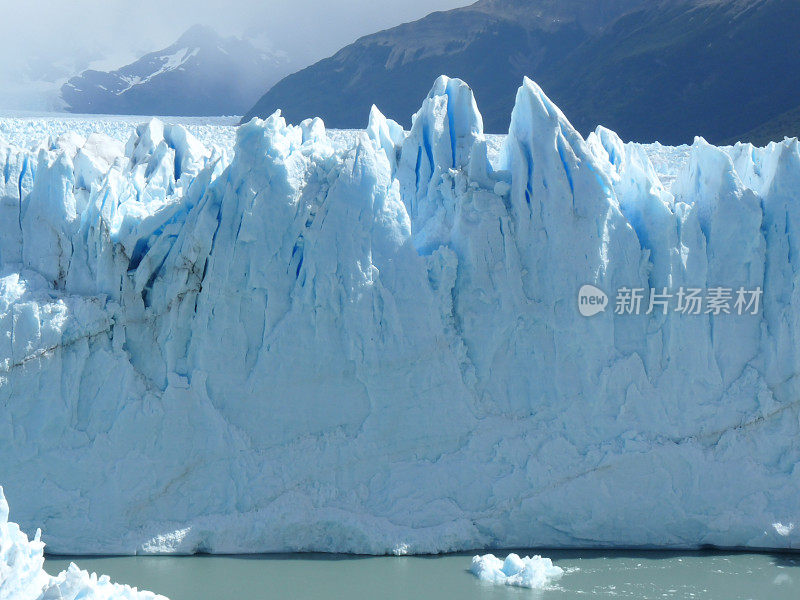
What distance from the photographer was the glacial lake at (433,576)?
23.1ft

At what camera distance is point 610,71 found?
33.5 metres

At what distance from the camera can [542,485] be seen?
810cm

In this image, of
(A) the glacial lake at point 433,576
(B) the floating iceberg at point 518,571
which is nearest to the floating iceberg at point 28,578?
(A) the glacial lake at point 433,576

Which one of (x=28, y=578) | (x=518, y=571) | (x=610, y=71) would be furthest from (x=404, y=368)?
(x=610, y=71)

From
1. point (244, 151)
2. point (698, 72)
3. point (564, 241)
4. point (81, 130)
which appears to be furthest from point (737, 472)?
point (698, 72)

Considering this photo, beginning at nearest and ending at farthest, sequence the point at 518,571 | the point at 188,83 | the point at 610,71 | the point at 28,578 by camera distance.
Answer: the point at 28,578
the point at 518,571
the point at 610,71
the point at 188,83

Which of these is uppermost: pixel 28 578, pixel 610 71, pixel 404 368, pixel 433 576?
pixel 610 71

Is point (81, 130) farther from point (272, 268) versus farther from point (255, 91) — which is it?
point (255, 91)

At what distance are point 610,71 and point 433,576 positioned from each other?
28750mm

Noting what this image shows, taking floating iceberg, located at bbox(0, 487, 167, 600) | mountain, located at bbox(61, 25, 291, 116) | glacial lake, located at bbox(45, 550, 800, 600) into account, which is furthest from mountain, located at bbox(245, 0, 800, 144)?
floating iceberg, located at bbox(0, 487, 167, 600)

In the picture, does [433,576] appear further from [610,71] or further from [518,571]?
[610,71]

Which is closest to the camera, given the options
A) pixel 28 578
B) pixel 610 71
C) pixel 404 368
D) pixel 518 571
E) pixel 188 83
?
pixel 28 578

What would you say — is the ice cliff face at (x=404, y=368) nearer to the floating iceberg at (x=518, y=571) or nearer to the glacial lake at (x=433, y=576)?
the glacial lake at (x=433, y=576)

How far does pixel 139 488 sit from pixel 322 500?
4.92ft
